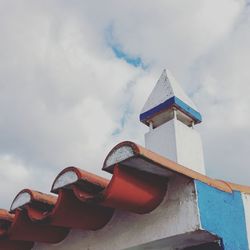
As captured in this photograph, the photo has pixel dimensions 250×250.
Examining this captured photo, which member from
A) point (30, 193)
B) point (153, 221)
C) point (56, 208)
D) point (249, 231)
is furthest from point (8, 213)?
point (249, 231)

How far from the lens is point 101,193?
300cm

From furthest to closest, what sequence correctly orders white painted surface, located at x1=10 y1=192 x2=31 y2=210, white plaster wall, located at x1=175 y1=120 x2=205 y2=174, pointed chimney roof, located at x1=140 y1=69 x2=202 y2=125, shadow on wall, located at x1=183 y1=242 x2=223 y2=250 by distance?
pointed chimney roof, located at x1=140 y1=69 x2=202 y2=125, white plaster wall, located at x1=175 y1=120 x2=205 y2=174, white painted surface, located at x1=10 y1=192 x2=31 y2=210, shadow on wall, located at x1=183 y1=242 x2=223 y2=250

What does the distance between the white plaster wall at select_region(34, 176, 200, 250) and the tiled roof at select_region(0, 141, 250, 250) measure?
0.07 metres

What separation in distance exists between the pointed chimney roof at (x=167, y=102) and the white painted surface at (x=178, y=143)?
0.73ft

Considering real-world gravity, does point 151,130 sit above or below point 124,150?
above

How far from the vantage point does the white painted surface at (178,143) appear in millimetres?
4219

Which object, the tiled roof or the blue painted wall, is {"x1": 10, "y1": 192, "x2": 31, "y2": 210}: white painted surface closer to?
the tiled roof

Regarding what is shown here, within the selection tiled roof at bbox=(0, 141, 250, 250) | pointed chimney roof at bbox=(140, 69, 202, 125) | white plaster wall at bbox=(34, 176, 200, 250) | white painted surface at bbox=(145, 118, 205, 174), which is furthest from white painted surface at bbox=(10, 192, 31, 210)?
pointed chimney roof at bbox=(140, 69, 202, 125)

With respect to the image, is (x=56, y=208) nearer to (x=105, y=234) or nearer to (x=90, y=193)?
(x=90, y=193)

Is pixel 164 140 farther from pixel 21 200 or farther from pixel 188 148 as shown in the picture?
pixel 21 200

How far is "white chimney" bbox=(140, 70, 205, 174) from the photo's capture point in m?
4.27

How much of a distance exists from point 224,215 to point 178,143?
113 centimetres

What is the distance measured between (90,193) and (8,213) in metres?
1.15

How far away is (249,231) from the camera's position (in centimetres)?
335
